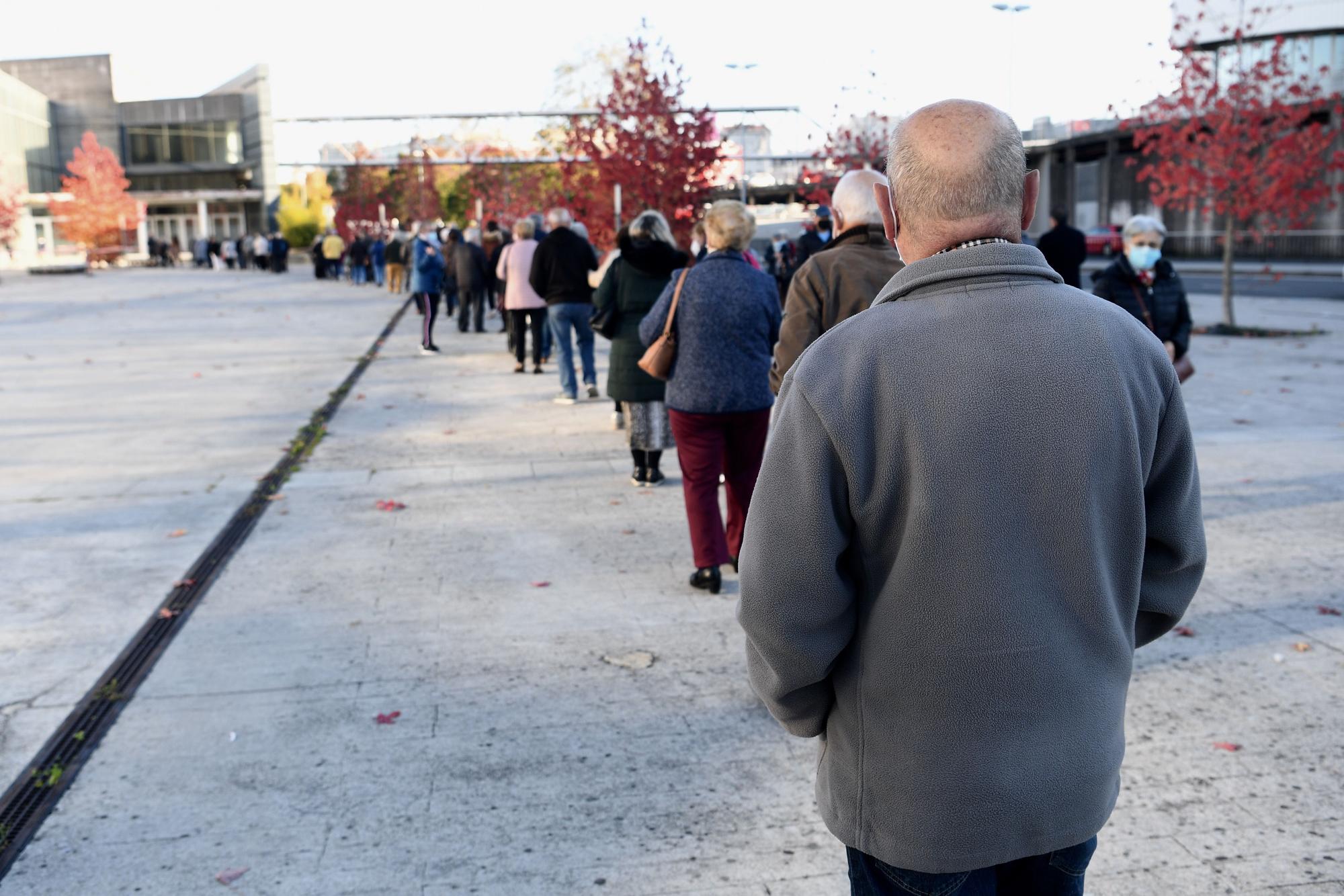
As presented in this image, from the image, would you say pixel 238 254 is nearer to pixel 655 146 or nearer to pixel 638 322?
pixel 655 146

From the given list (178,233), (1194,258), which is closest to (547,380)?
(1194,258)

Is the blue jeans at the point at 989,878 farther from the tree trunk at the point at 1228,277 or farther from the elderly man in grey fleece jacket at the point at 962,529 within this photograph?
the tree trunk at the point at 1228,277

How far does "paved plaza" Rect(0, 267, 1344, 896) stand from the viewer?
368 cm

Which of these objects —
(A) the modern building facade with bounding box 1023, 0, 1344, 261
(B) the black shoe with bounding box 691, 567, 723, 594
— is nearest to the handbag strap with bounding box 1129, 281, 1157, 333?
(B) the black shoe with bounding box 691, 567, 723, 594

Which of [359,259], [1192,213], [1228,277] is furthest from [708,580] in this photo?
[1192,213]

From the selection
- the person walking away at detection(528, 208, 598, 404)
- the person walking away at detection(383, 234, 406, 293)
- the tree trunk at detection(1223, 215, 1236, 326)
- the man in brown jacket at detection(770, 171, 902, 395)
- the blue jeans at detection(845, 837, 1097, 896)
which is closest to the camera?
the blue jeans at detection(845, 837, 1097, 896)

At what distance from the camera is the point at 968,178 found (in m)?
1.94

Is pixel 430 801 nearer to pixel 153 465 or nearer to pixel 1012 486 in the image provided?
pixel 1012 486

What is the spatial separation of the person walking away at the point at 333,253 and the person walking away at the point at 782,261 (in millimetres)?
20831

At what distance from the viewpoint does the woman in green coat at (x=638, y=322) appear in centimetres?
841

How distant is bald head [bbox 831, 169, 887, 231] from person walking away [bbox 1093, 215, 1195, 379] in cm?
244

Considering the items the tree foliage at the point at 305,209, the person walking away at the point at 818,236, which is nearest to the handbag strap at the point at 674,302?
the person walking away at the point at 818,236

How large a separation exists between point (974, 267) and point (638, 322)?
6766 millimetres

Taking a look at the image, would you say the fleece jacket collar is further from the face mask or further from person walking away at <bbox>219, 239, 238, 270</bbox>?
person walking away at <bbox>219, 239, 238, 270</bbox>
